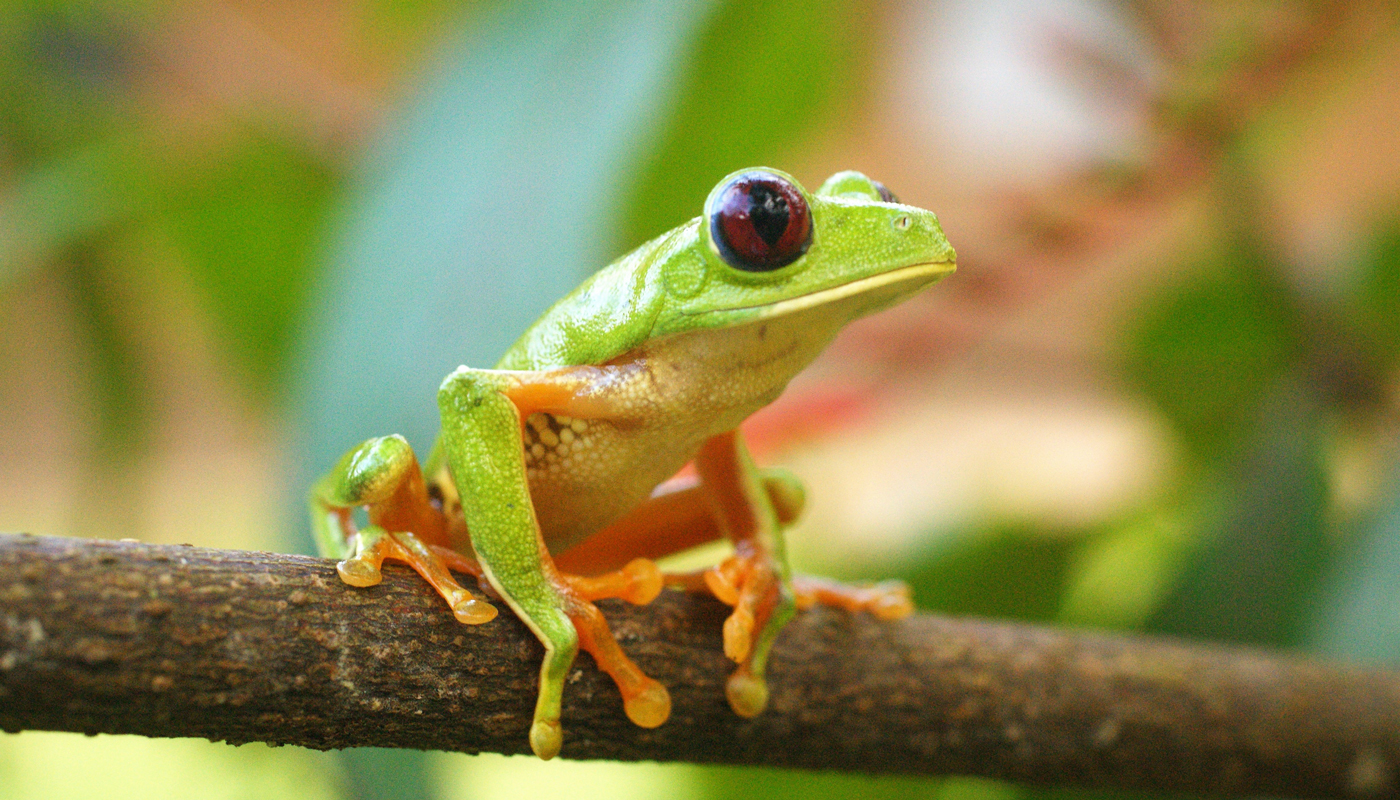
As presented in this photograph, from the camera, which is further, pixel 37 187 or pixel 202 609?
pixel 37 187

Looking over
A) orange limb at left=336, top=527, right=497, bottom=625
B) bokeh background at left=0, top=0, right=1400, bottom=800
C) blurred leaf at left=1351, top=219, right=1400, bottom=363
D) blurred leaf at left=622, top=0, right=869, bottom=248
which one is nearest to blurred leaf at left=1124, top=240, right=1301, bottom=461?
bokeh background at left=0, top=0, right=1400, bottom=800

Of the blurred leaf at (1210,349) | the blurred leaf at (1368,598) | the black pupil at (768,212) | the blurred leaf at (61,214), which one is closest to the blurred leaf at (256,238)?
the blurred leaf at (61,214)

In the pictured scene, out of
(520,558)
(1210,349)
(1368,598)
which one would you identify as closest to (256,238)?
(520,558)

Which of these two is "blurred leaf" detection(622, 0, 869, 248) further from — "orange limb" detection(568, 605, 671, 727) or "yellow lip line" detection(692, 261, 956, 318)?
"orange limb" detection(568, 605, 671, 727)

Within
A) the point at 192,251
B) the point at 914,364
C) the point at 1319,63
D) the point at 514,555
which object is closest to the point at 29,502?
the point at 192,251

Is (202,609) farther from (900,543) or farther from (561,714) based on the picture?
(900,543)

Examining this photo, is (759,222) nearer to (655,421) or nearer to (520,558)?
(655,421)
